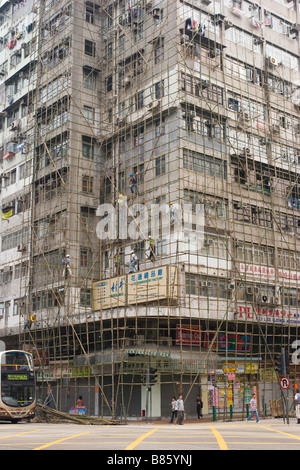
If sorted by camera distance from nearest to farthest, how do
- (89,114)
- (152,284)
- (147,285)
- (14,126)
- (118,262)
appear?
(147,285) → (152,284) → (118,262) → (89,114) → (14,126)

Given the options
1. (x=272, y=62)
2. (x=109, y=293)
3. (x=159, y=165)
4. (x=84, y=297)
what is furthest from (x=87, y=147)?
(x=272, y=62)

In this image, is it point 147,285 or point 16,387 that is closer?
point 16,387

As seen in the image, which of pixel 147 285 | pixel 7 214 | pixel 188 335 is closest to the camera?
pixel 147 285

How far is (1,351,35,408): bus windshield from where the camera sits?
75.5 ft

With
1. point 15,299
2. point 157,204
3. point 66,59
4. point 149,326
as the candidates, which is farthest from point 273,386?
point 66,59

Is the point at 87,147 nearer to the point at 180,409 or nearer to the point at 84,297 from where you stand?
the point at 84,297

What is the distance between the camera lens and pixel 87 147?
104 ft

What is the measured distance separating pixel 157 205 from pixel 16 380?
382 inches

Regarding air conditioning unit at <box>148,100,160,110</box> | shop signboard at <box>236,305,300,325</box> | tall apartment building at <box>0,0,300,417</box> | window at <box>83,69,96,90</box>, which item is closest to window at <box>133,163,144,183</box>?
tall apartment building at <box>0,0,300,417</box>

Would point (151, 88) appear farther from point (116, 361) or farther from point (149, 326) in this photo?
point (116, 361)

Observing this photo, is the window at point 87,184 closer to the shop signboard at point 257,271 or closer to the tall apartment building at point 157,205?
the tall apartment building at point 157,205

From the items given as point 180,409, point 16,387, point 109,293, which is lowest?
point 180,409

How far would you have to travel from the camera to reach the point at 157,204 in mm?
27125

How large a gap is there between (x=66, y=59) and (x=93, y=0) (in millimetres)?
4005
